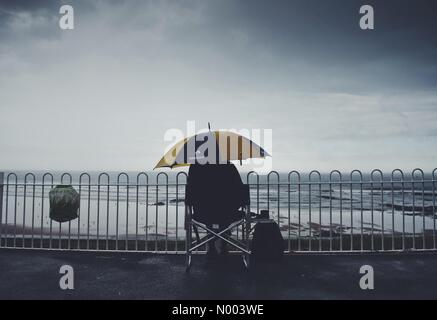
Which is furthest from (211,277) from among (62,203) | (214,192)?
(62,203)

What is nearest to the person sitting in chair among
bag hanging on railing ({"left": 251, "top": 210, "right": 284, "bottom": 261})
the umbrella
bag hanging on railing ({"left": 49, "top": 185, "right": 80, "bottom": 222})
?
the umbrella

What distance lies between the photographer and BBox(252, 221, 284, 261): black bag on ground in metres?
4.76

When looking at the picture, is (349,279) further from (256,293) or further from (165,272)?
(165,272)

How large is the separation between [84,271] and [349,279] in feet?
12.9

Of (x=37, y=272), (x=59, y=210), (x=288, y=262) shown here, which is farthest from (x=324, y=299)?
(x=59, y=210)

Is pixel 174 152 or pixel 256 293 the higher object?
pixel 174 152

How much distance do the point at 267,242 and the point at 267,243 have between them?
2cm

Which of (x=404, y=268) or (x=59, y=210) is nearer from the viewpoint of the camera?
(x=404, y=268)

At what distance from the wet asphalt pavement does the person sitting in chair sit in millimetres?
857

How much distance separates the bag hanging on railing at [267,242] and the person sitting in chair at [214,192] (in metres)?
0.59

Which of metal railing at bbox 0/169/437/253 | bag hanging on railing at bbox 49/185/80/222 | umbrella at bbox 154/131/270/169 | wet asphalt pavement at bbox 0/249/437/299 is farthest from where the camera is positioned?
bag hanging on railing at bbox 49/185/80/222

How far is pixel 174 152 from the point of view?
191 inches

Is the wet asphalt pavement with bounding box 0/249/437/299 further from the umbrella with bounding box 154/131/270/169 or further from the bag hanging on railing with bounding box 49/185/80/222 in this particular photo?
the bag hanging on railing with bounding box 49/185/80/222
